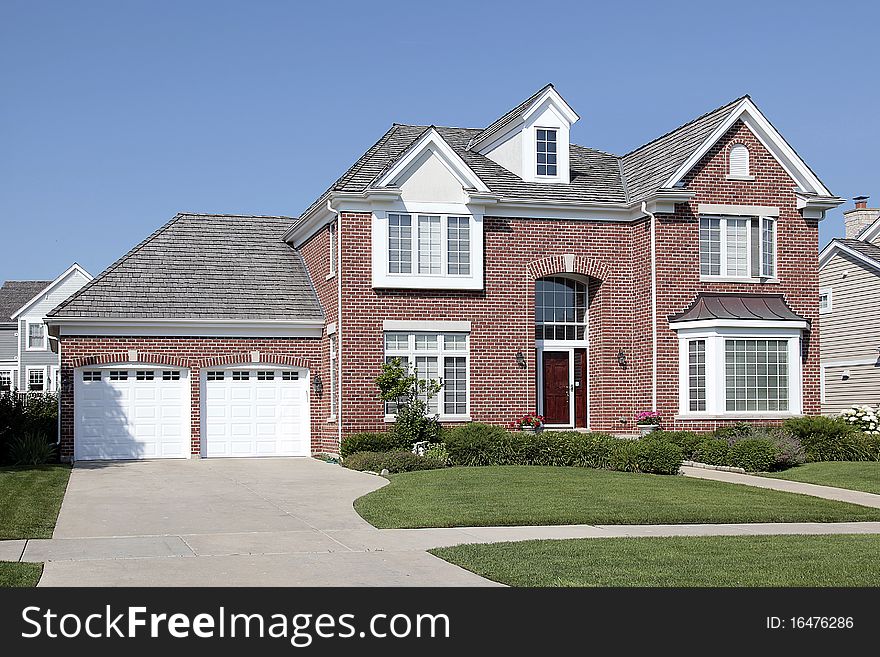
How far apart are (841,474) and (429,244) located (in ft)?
36.8

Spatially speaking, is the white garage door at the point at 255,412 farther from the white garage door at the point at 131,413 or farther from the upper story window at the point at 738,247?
the upper story window at the point at 738,247

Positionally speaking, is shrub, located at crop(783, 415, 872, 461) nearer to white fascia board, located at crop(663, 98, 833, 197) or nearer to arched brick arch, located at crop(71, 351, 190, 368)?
white fascia board, located at crop(663, 98, 833, 197)

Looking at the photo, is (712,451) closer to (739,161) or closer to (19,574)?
(739,161)

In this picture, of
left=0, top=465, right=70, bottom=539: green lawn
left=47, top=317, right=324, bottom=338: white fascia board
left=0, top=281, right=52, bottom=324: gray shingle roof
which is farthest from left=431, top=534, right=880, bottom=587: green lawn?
left=0, top=281, right=52, bottom=324: gray shingle roof

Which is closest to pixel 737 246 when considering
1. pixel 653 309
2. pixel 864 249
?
pixel 653 309

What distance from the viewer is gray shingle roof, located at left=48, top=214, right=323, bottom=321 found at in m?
27.9

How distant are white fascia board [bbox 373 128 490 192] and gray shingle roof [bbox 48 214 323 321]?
508 centimetres

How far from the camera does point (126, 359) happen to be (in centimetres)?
2758

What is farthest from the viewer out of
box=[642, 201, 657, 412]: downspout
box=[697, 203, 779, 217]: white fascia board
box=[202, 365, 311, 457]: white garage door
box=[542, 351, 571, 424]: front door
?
box=[542, 351, 571, 424]: front door

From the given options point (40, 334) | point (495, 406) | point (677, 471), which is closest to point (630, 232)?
point (495, 406)

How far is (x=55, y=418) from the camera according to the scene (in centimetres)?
2809

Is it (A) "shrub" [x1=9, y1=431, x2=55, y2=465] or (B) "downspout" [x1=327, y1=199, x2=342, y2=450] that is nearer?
(A) "shrub" [x1=9, y1=431, x2=55, y2=465]

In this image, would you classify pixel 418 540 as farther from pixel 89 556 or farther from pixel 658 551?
pixel 89 556

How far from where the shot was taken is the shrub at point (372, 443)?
25609 mm
